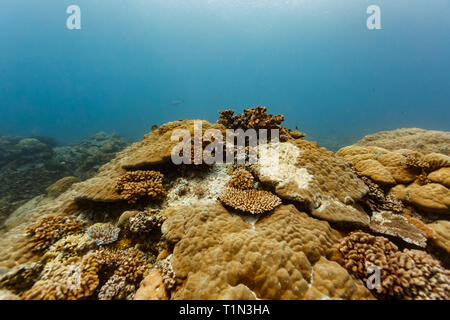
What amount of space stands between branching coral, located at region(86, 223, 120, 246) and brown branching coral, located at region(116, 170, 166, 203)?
2.66ft

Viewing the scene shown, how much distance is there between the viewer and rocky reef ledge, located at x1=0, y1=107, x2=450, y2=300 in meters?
2.89

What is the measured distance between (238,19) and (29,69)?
6466 inches

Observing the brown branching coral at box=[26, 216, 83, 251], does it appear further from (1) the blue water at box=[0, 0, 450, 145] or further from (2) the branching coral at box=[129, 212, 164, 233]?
(1) the blue water at box=[0, 0, 450, 145]

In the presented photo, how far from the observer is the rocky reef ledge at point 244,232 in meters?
2.89

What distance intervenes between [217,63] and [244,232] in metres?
201

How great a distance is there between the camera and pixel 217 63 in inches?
6934

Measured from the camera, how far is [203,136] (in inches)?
245

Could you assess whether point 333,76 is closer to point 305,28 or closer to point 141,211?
point 305,28

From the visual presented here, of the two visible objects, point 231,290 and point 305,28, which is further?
point 305,28

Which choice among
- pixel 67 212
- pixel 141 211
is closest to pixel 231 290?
pixel 141 211

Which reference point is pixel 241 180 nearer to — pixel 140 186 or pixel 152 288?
pixel 140 186

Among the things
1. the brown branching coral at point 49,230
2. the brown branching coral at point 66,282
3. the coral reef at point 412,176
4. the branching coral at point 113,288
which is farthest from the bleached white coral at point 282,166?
the brown branching coral at point 49,230

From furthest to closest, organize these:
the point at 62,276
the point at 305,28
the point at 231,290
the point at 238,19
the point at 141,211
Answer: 1. the point at 305,28
2. the point at 238,19
3. the point at 141,211
4. the point at 62,276
5. the point at 231,290

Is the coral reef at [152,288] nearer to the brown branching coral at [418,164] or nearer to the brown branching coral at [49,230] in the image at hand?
the brown branching coral at [49,230]
